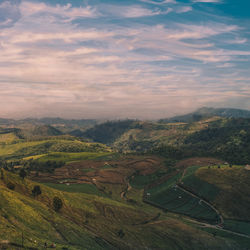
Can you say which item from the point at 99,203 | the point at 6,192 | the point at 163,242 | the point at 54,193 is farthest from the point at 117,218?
the point at 6,192

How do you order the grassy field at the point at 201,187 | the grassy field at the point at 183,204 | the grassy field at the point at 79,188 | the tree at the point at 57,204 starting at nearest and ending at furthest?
the tree at the point at 57,204, the grassy field at the point at 183,204, the grassy field at the point at 201,187, the grassy field at the point at 79,188

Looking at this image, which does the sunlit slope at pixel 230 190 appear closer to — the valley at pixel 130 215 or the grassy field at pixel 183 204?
the valley at pixel 130 215

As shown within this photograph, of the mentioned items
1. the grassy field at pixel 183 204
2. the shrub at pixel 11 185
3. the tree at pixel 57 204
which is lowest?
the grassy field at pixel 183 204

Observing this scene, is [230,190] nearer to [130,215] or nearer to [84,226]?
[130,215]

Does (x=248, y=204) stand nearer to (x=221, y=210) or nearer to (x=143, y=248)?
(x=221, y=210)

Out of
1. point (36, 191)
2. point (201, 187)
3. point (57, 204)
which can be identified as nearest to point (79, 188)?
point (36, 191)

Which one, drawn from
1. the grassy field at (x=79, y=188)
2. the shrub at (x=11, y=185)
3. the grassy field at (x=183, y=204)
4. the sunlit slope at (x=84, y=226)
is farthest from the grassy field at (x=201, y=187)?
the shrub at (x=11, y=185)

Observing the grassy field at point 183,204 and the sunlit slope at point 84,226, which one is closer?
the sunlit slope at point 84,226

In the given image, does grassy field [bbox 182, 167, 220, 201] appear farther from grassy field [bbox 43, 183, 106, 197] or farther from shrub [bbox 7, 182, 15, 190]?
shrub [bbox 7, 182, 15, 190]

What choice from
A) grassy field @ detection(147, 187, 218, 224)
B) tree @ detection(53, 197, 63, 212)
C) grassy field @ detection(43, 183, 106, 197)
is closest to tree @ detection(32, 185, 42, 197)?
tree @ detection(53, 197, 63, 212)
